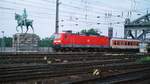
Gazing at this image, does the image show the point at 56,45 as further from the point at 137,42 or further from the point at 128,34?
the point at 128,34

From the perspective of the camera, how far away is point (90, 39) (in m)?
45.8

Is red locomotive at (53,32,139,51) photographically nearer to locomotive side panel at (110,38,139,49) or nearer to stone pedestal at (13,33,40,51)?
locomotive side panel at (110,38,139,49)

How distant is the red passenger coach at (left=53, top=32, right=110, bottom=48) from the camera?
1635 inches

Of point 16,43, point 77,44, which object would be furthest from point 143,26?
point 16,43

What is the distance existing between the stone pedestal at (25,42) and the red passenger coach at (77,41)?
12.6 ft

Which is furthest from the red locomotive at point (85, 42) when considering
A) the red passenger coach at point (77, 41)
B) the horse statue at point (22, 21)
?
the horse statue at point (22, 21)

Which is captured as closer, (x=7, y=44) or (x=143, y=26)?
(x=7, y=44)

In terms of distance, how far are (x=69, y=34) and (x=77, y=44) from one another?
91.1 inches

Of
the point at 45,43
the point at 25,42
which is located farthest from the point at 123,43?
the point at 25,42

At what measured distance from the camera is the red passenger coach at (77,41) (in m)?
41.5

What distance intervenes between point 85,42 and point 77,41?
1.89m

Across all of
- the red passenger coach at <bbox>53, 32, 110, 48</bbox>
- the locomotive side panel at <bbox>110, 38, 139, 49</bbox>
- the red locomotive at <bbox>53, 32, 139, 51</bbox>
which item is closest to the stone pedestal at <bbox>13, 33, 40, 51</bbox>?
the red locomotive at <bbox>53, 32, 139, 51</bbox>

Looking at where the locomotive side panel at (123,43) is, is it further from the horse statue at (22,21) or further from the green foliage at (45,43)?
the horse statue at (22,21)

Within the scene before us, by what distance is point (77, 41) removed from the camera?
142ft
